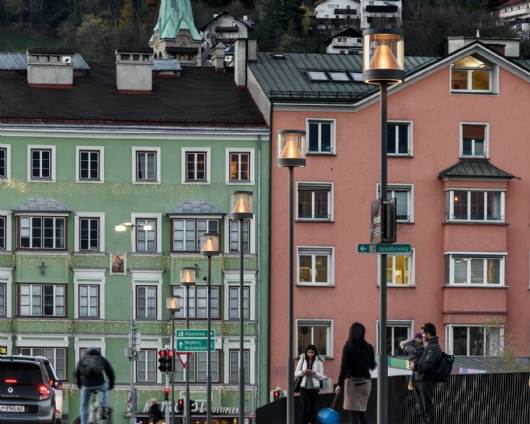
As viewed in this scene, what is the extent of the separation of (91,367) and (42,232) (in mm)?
51781

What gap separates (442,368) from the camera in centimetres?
2872

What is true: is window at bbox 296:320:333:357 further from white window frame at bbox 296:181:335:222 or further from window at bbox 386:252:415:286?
white window frame at bbox 296:181:335:222

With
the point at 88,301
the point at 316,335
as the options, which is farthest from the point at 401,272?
the point at 88,301

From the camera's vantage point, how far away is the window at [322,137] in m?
81.2

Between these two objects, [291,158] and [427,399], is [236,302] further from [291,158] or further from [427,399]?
[427,399]

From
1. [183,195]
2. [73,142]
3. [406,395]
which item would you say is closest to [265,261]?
[183,195]

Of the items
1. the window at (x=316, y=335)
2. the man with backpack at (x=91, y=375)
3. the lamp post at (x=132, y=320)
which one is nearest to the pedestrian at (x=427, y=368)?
the man with backpack at (x=91, y=375)

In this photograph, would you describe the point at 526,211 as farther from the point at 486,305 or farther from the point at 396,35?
the point at 396,35

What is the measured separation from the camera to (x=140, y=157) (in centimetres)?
8138

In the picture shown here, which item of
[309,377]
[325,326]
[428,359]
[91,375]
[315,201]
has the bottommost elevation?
[325,326]

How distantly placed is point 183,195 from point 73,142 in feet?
17.9

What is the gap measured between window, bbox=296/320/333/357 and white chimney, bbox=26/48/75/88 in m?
16.2

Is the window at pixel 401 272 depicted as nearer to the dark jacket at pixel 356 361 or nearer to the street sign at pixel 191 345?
the street sign at pixel 191 345

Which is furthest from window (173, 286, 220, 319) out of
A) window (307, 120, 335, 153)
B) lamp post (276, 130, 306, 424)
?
lamp post (276, 130, 306, 424)
